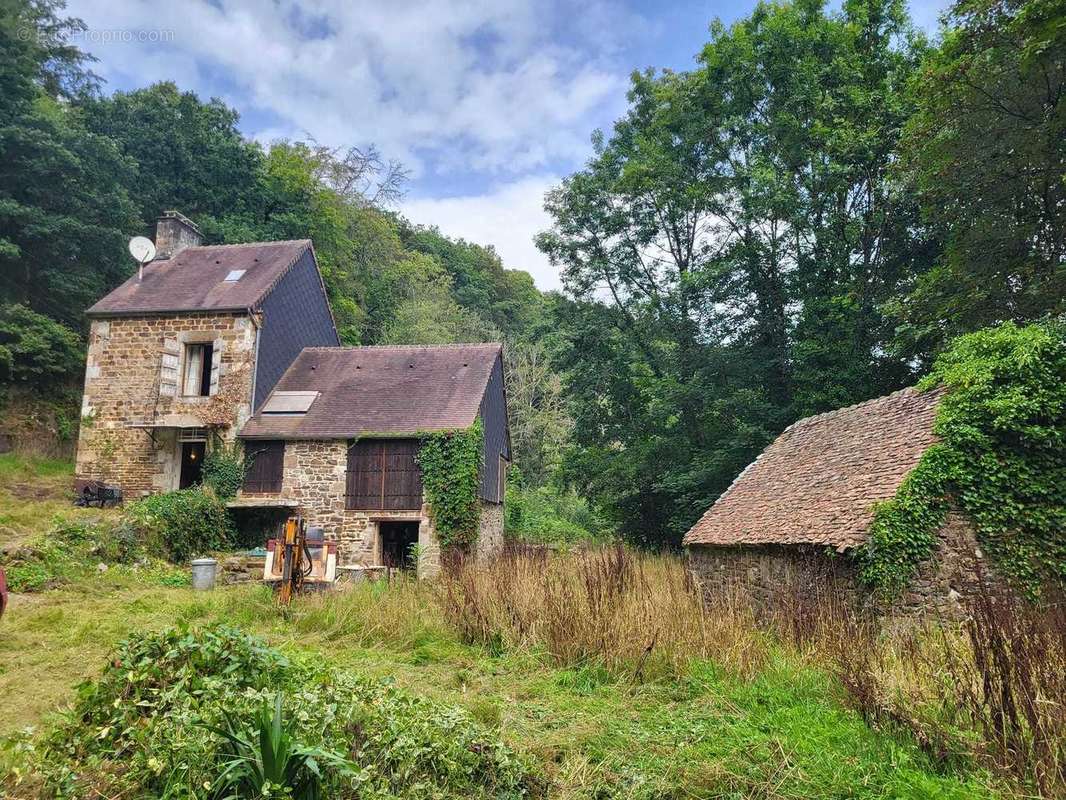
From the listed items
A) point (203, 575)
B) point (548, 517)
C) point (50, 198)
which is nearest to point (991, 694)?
point (203, 575)

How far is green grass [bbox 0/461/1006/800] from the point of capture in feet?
13.1

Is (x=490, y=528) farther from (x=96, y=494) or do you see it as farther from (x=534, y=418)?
(x=534, y=418)

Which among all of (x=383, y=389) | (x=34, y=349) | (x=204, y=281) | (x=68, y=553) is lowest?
(x=68, y=553)

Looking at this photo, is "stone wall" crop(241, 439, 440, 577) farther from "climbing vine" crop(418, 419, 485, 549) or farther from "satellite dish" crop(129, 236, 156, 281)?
"satellite dish" crop(129, 236, 156, 281)

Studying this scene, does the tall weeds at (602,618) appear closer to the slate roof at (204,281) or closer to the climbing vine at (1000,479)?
the climbing vine at (1000,479)

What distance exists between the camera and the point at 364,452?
16.2 meters

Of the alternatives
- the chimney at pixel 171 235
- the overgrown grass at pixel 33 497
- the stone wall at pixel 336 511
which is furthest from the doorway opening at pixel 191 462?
the chimney at pixel 171 235

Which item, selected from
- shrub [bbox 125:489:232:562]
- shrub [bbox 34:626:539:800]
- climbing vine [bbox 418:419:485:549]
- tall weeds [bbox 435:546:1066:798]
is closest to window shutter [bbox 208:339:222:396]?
shrub [bbox 125:489:232:562]

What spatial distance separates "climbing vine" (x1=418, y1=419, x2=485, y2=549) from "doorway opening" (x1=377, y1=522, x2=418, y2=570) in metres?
1.43

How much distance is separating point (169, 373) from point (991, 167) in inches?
777

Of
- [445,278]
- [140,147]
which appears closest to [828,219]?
[445,278]

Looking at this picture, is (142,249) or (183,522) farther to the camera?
(142,249)

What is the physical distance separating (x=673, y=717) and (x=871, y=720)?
55.7 inches

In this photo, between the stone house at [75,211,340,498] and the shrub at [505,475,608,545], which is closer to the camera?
the stone house at [75,211,340,498]
